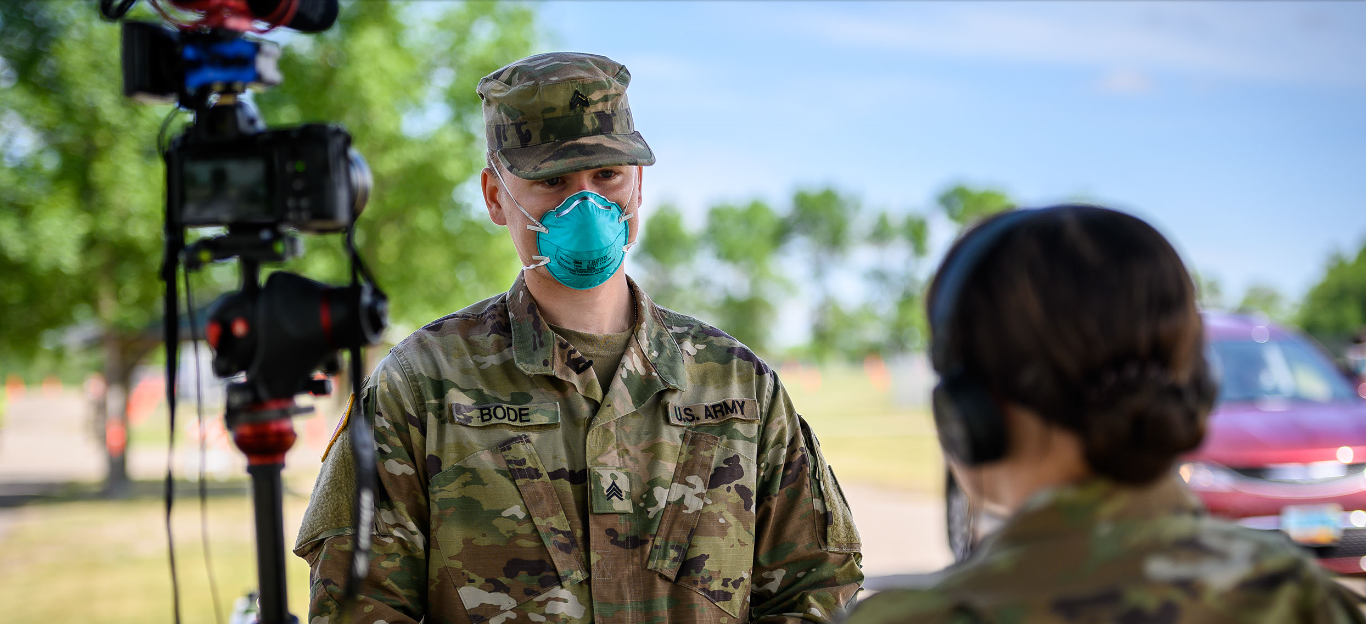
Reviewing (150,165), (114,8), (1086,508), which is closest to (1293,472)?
(1086,508)

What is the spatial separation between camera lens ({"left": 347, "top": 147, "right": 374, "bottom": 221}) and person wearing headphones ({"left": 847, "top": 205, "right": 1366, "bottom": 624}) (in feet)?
4.00

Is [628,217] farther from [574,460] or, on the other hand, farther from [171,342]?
[171,342]

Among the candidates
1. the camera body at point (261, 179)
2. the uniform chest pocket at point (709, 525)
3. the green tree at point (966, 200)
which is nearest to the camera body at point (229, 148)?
the camera body at point (261, 179)

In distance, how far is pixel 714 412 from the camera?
2.32 meters

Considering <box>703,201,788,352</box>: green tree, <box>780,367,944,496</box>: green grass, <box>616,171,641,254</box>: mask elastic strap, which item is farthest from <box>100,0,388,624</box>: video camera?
<box>703,201,788,352</box>: green tree

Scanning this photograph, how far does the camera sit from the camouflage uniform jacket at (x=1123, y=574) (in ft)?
3.71

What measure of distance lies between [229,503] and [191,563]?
5268 mm

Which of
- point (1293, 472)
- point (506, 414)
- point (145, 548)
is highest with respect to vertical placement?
point (506, 414)

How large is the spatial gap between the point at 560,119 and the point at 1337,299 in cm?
5794

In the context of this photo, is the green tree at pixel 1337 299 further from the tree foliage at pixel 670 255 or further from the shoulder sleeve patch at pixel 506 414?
the shoulder sleeve patch at pixel 506 414

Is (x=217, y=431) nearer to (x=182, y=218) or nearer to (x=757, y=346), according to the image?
(x=182, y=218)

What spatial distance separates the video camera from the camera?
6.12 feet

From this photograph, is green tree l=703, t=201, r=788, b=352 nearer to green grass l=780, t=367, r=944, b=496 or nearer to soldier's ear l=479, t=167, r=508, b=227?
green grass l=780, t=367, r=944, b=496

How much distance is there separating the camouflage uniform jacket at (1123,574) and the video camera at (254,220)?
1.14 metres
